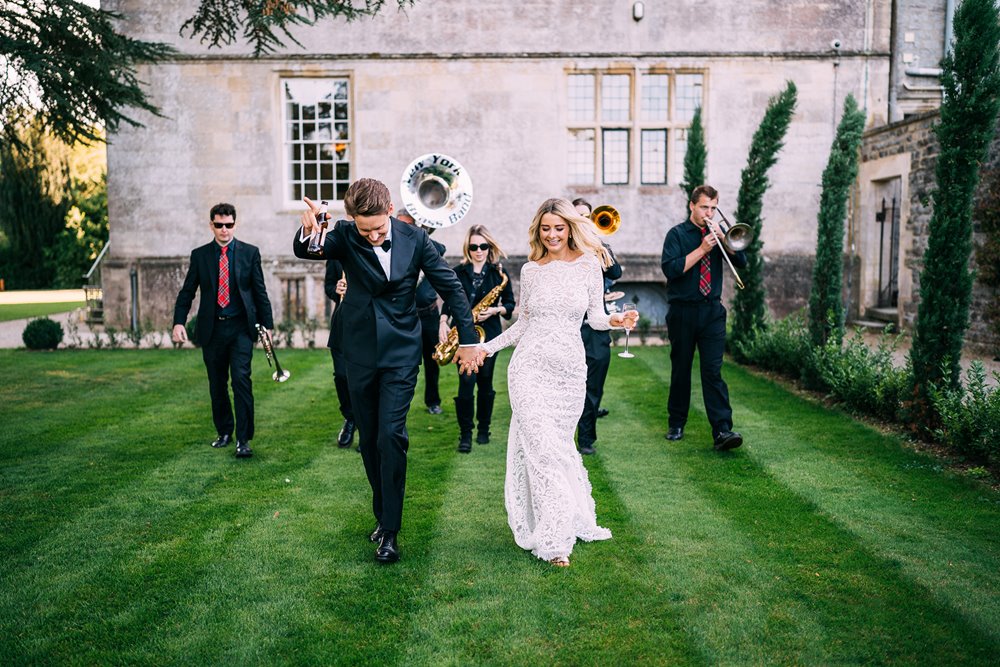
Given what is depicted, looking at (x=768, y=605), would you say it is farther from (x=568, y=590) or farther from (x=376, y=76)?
(x=376, y=76)

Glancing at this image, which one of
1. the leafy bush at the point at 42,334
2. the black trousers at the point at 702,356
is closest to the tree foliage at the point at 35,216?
the leafy bush at the point at 42,334

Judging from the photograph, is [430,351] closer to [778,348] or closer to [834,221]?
[834,221]

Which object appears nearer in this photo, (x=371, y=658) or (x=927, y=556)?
(x=371, y=658)

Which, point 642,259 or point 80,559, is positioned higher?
point 642,259

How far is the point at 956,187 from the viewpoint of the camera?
25.3 feet

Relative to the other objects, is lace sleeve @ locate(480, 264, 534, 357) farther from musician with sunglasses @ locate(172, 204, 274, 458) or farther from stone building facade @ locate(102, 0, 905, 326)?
stone building facade @ locate(102, 0, 905, 326)

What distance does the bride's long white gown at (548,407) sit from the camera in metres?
5.19

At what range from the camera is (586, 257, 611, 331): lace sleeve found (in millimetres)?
5633

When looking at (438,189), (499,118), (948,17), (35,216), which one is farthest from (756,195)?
(35,216)

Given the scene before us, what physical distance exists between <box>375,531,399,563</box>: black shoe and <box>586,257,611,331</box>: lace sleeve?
6.08ft

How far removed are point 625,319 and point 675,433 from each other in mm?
3077

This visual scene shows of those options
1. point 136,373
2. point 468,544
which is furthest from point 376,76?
point 468,544

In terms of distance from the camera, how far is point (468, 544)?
5.41m

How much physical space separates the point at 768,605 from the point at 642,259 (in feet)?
44.4
